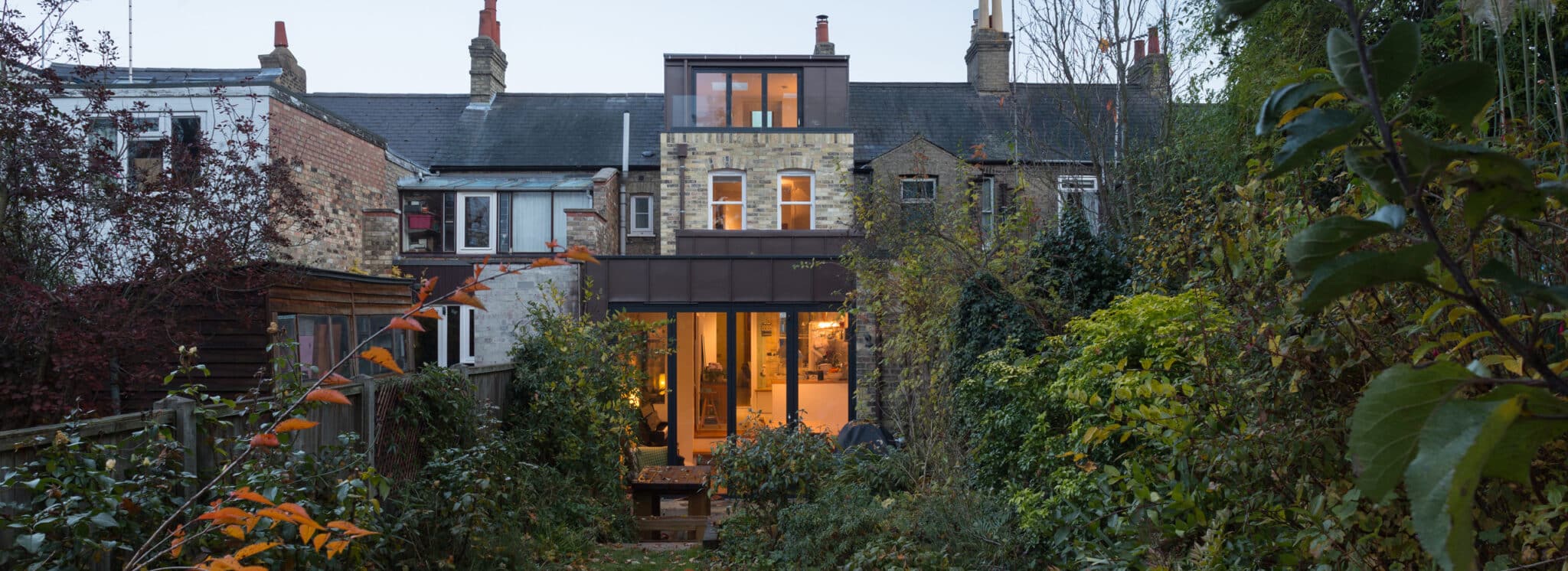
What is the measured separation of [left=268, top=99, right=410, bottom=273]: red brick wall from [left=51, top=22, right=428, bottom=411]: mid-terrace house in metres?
0.02

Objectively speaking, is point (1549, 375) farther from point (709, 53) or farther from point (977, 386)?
point (709, 53)

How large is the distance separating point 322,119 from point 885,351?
8.82m

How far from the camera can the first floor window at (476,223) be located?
716 inches

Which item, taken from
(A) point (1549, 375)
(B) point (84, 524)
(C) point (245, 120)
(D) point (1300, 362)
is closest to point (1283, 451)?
(D) point (1300, 362)

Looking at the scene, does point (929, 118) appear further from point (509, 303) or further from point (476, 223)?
point (509, 303)

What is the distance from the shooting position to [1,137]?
6016 millimetres

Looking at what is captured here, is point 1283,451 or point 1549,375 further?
point 1283,451

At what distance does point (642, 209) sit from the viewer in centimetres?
2019

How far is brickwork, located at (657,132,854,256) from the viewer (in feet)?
56.9

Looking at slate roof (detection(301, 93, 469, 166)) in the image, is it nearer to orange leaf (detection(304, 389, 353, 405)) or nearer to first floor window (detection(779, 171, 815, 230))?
first floor window (detection(779, 171, 815, 230))

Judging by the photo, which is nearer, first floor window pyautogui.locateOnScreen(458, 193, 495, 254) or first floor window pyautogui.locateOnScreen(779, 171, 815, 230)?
first floor window pyautogui.locateOnScreen(779, 171, 815, 230)

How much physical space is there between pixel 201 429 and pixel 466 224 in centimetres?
1443

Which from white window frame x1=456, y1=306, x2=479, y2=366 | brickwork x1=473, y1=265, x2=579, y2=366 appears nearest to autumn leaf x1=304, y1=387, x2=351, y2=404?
brickwork x1=473, y1=265, x2=579, y2=366

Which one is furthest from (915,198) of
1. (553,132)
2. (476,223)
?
(553,132)
